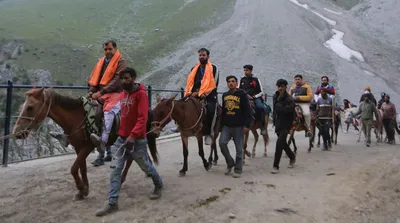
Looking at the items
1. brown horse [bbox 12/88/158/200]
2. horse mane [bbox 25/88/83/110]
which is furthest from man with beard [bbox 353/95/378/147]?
horse mane [bbox 25/88/83/110]

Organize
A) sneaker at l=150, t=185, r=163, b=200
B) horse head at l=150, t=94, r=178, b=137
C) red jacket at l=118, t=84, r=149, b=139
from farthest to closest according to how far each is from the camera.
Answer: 1. horse head at l=150, t=94, r=178, b=137
2. sneaker at l=150, t=185, r=163, b=200
3. red jacket at l=118, t=84, r=149, b=139

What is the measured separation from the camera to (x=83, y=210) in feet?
15.2

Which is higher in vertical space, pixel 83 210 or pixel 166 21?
pixel 166 21

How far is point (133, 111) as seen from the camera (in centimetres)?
470

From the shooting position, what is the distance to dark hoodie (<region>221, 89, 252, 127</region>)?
269 inches

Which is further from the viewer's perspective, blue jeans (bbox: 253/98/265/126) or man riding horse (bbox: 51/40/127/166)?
blue jeans (bbox: 253/98/265/126)

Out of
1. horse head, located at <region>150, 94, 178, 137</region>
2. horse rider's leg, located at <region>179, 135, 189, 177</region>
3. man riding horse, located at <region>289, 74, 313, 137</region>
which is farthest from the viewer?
man riding horse, located at <region>289, 74, 313, 137</region>

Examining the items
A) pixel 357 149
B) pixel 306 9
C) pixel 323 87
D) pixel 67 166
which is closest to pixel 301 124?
pixel 323 87

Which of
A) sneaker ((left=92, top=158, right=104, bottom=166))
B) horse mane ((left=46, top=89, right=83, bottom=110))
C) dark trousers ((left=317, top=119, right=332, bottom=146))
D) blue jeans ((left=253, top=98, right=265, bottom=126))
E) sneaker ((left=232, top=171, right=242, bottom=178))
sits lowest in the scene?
sneaker ((left=232, top=171, right=242, bottom=178))

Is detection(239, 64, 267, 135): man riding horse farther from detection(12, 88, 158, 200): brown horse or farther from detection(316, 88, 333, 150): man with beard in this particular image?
detection(12, 88, 158, 200): brown horse

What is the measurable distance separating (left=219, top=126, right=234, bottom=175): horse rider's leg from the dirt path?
0.83 ft

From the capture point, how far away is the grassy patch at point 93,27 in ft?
128

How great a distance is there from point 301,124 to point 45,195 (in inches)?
266

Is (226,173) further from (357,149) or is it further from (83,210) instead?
(357,149)
